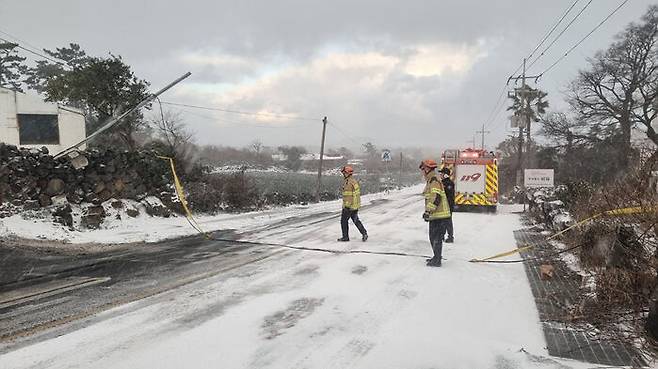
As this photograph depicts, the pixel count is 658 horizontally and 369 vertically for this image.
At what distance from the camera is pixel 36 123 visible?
14.8 metres

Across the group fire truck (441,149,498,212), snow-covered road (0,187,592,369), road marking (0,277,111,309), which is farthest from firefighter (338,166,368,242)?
fire truck (441,149,498,212)

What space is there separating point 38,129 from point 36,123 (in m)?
0.19

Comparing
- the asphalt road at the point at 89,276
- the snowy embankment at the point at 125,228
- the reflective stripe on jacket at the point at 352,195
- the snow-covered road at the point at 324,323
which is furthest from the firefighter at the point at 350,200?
the snowy embankment at the point at 125,228

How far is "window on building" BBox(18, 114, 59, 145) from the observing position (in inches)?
572

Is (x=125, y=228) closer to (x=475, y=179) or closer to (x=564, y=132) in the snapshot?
(x=475, y=179)

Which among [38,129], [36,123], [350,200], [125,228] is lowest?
[125,228]

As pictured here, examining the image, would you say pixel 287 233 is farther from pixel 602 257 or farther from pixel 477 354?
pixel 477 354

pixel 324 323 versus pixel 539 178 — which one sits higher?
pixel 539 178

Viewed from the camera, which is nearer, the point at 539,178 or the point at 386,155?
the point at 539,178

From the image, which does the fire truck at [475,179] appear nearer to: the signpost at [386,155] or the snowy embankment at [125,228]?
the snowy embankment at [125,228]

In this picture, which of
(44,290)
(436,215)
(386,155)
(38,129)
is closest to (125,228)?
(38,129)

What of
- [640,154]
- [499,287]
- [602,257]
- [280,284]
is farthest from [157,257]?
→ [640,154]

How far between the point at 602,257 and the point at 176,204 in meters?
13.4

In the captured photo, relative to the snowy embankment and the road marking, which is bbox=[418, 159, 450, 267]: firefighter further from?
the snowy embankment
